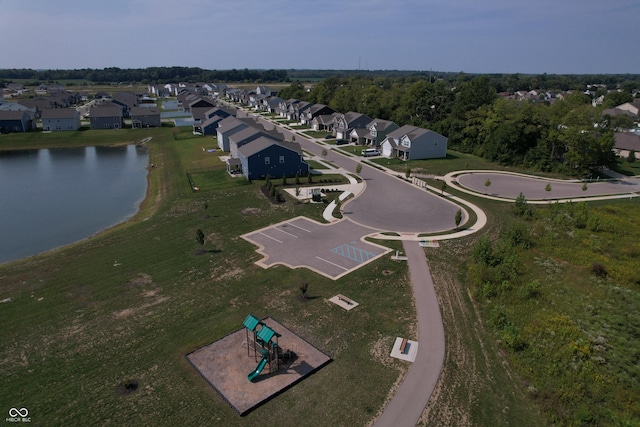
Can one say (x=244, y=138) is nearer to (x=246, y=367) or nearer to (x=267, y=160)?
(x=267, y=160)

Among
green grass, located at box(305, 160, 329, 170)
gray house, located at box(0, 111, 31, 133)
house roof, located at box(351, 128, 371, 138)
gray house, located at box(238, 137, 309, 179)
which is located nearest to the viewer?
gray house, located at box(238, 137, 309, 179)

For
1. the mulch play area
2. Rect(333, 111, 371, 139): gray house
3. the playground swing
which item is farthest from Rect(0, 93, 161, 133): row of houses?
the playground swing

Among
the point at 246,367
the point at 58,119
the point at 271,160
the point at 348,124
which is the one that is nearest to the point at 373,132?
the point at 348,124

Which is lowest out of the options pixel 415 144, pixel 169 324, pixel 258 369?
pixel 169 324

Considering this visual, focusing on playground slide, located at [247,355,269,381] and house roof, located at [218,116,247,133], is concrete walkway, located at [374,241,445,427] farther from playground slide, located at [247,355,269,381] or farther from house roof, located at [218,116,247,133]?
house roof, located at [218,116,247,133]

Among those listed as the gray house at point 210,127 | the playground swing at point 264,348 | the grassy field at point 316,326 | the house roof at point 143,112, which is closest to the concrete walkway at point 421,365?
the grassy field at point 316,326

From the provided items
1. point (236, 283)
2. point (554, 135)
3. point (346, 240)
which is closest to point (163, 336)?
point (236, 283)
